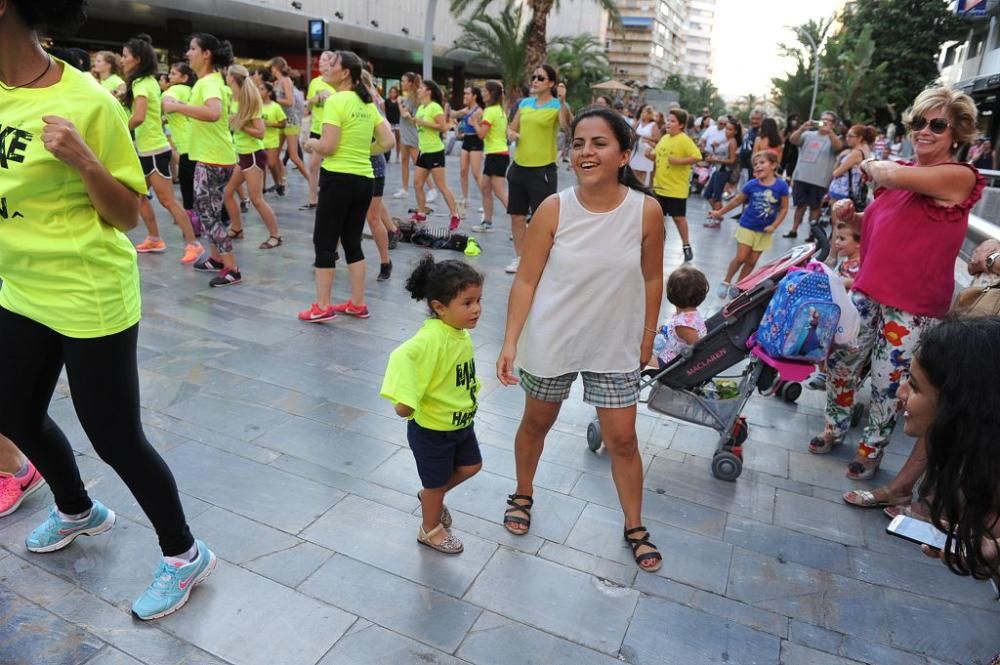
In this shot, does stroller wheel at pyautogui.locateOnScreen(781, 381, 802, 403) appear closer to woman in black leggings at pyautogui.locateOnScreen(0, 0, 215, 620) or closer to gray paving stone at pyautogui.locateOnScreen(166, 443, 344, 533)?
gray paving stone at pyautogui.locateOnScreen(166, 443, 344, 533)

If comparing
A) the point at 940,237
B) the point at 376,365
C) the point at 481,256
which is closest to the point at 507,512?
the point at 376,365

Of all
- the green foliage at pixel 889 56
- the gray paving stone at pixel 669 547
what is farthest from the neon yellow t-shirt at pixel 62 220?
the green foliage at pixel 889 56

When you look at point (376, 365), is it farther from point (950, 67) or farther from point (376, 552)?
point (950, 67)

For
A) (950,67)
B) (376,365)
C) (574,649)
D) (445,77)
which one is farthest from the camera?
(445,77)

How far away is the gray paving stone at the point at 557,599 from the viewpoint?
8.14 ft

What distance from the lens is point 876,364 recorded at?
11.8 feet

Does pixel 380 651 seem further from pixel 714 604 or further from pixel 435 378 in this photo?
pixel 714 604

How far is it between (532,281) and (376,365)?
2.32m

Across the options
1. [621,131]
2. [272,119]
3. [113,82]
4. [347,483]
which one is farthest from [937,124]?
[272,119]

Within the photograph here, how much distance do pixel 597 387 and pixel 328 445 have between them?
5.31 feet

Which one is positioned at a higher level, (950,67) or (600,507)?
(950,67)

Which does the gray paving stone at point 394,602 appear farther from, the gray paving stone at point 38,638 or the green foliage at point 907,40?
the green foliage at point 907,40

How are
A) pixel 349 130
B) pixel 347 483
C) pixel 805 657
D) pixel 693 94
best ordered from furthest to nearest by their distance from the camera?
pixel 693 94
pixel 349 130
pixel 347 483
pixel 805 657

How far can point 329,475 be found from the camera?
338 centimetres
